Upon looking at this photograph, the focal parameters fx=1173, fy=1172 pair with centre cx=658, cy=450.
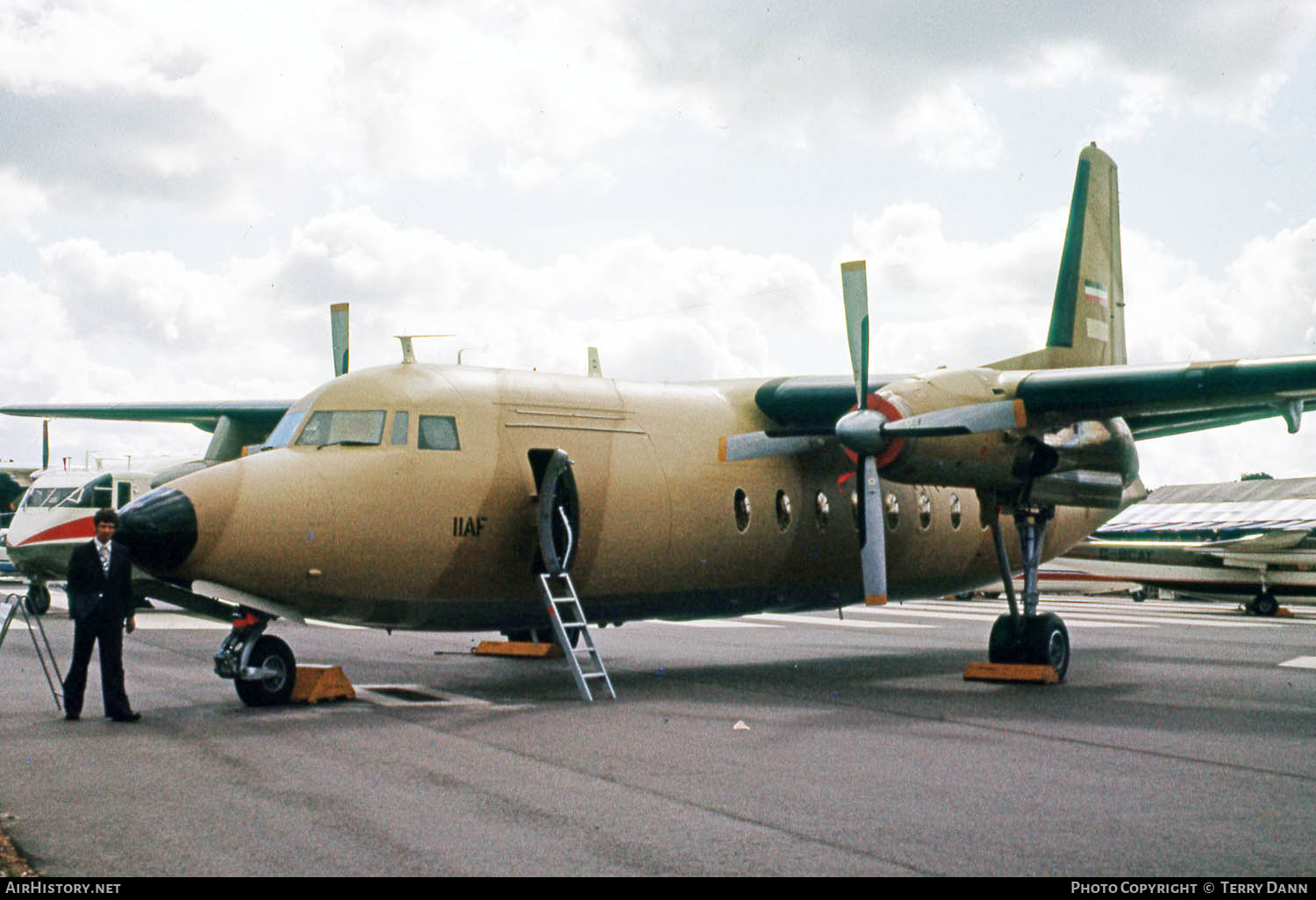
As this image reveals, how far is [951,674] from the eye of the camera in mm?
14680

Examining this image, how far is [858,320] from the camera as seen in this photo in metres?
13.7

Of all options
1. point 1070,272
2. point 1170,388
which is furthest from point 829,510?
point 1070,272

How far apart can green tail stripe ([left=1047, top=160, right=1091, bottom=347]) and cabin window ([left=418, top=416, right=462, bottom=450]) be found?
29.5 feet

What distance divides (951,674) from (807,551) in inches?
94.1

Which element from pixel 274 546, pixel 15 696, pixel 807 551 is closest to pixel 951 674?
pixel 807 551

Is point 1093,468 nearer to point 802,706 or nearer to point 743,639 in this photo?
point 802,706

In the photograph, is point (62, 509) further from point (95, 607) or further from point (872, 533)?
point (872, 533)

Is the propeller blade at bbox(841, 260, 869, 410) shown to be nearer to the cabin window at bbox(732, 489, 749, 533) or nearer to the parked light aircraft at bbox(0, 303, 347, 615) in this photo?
the cabin window at bbox(732, 489, 749, 533)

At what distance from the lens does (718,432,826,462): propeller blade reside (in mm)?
13719

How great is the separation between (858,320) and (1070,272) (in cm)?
475

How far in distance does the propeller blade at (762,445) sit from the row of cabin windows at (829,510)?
0.44m

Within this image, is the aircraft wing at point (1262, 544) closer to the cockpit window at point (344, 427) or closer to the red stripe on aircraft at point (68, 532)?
the cockpit window at point (344, 427)

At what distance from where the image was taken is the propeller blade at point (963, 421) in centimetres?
1266

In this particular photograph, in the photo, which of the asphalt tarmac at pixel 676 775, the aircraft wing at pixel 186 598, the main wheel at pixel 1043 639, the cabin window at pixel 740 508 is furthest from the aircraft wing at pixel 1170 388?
the aircraft wing at pixel 186 598
